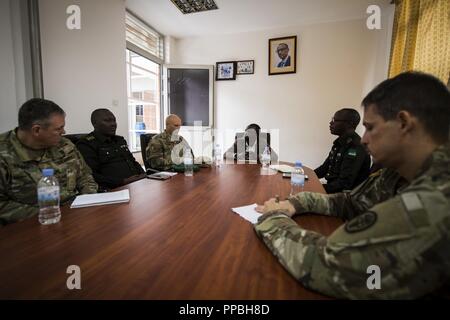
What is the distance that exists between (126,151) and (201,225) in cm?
181

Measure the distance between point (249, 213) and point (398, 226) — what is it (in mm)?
657

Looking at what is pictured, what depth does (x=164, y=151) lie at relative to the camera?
2740 mm

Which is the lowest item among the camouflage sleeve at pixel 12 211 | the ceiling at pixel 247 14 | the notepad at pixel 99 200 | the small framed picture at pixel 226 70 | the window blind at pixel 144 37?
the camouflage sleeve at pixel 12 211

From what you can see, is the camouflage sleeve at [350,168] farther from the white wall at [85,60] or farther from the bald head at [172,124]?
the white wall at [85,60]

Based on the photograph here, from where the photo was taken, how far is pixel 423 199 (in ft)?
1.67

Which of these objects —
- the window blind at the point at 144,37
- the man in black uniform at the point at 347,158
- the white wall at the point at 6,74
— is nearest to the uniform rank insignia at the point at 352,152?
the man in black uniform at the point at 347,158

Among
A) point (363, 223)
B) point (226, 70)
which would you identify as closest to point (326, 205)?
point (363, 223)

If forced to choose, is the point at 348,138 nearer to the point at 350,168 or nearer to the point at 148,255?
the point at 350,168

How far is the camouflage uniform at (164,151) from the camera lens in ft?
8.61

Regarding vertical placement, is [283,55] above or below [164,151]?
above

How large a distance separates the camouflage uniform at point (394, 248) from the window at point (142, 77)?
3487 millimetres

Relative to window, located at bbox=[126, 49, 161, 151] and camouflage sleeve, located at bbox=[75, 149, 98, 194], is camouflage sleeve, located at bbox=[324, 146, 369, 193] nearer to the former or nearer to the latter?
camouflage sleeve, located at bbox=[75, 149, 98, 194]

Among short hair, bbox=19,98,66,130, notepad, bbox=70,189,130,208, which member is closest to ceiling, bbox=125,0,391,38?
short hair, bbox=19,98,66,130

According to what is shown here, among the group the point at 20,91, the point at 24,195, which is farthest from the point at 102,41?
the point at 24,195
